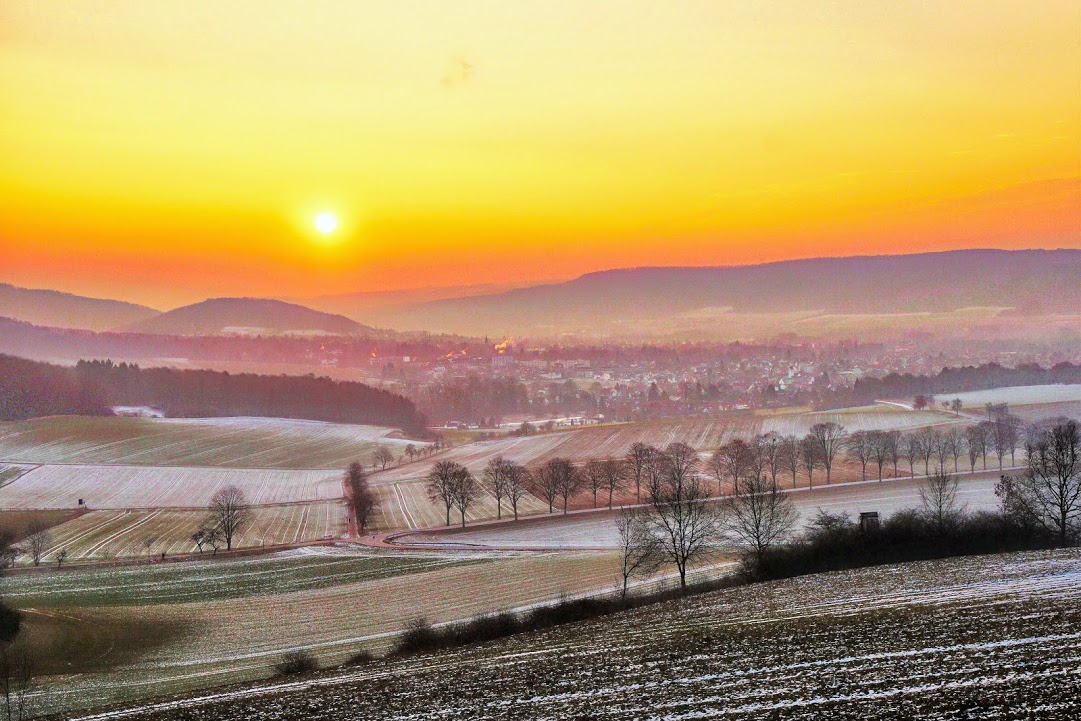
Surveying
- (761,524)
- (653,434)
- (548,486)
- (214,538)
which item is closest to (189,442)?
(214,538)

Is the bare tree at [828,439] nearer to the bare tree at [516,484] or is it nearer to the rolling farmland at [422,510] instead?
the bare tree at [516,484]

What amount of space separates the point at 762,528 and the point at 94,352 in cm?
18744

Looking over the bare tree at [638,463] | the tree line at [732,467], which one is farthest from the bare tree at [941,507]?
the bare tree at [638,463]

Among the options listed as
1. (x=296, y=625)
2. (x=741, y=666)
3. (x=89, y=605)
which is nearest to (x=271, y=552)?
(x=89, y=605)

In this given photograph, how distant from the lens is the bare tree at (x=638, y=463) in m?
74.2

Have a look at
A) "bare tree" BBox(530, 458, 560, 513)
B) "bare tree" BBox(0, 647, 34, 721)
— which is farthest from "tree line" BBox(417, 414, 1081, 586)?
"bare tree" BBox(0, 647, 34, 721)

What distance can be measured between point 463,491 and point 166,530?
2461 centimetres

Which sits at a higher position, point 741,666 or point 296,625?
point 741,666

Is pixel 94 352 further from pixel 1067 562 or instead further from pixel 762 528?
pixel 1067 562

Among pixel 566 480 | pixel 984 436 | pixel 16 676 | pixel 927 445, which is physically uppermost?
pixel 984 436

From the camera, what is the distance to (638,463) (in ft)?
256

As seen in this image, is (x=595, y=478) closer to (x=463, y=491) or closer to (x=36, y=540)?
(x=463, y=491)

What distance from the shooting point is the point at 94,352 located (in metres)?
190

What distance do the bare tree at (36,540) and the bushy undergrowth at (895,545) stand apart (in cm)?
4908
